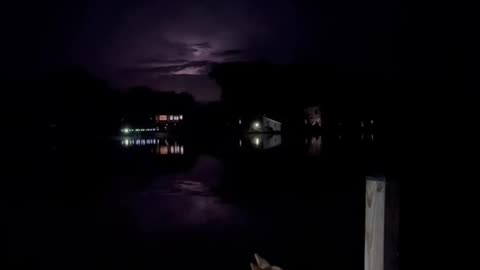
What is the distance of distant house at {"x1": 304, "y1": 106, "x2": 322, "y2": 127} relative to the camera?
82.9 metres

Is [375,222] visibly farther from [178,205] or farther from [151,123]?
[151,123]

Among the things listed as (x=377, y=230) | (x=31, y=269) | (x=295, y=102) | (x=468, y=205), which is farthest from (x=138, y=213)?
(x=295, y=102)

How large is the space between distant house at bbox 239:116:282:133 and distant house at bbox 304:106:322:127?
214 inches

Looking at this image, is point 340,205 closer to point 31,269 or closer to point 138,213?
point 138,213

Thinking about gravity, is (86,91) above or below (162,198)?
above

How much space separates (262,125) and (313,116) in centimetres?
977

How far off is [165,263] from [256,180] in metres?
10.9

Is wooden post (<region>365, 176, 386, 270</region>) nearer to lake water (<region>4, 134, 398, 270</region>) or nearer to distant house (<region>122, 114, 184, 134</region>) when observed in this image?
lake water (<region>4, 134, 398, 270</region>)

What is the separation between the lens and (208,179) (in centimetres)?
1958

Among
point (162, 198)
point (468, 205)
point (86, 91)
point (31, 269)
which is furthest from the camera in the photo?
point (86, 91)

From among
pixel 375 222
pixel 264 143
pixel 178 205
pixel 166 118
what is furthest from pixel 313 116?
pixel 375 222

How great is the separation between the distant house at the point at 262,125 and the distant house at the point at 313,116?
5.43m

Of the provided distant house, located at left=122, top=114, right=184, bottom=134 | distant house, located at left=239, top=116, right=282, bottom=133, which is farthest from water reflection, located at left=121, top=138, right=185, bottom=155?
distant house, located at left=122, top=114, right=184, bottom=134

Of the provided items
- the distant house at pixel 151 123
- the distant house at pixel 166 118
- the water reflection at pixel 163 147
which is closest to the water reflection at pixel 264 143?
the water reflection at pixel 163 147
